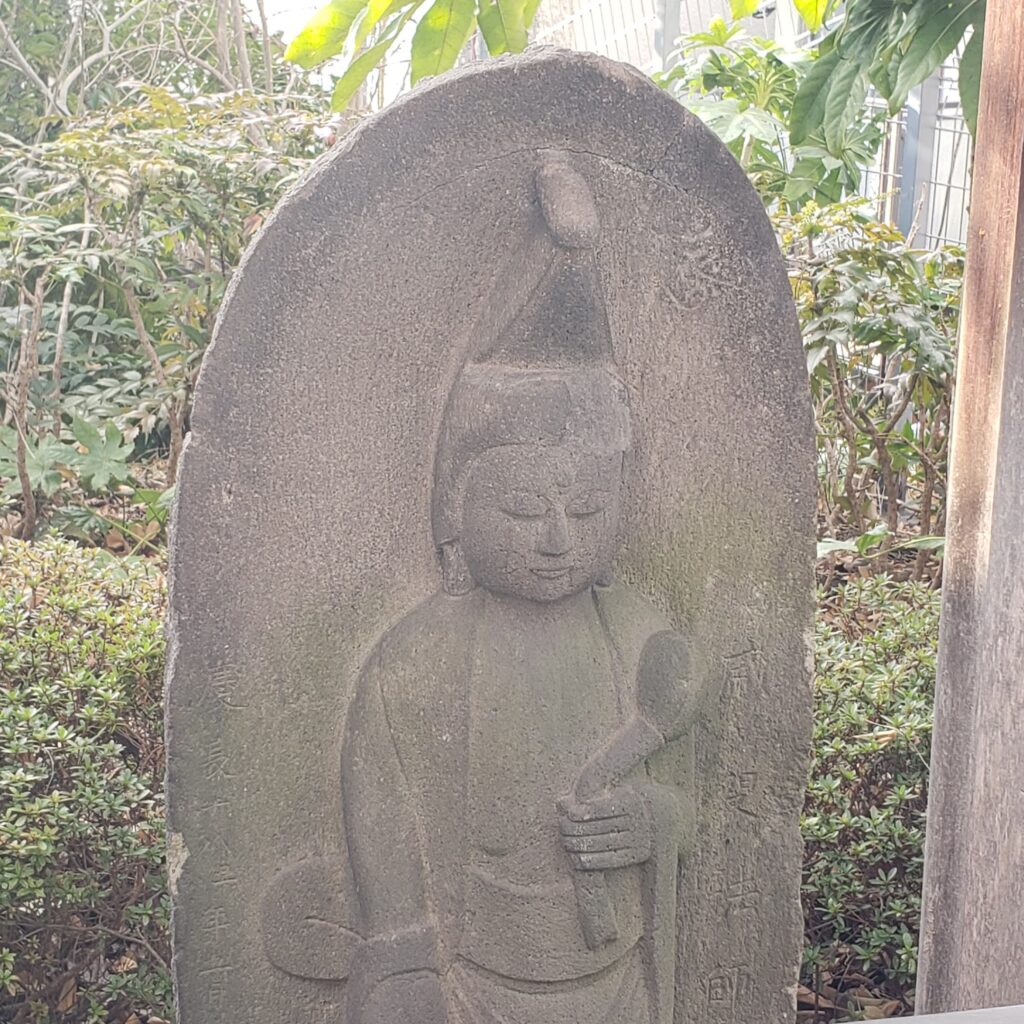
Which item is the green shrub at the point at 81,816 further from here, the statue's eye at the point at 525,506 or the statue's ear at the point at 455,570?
the statue's eye at the point at 525,506

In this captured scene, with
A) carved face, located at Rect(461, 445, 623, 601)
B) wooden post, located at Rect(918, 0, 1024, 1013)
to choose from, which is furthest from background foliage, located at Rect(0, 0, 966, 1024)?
carved face, located at Rect(461, 445, 623, 601)

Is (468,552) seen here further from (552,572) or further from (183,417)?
(183,417)

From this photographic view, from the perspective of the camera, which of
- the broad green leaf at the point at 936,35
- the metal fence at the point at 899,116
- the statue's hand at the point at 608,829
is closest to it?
the statue's hand at the point at 608,829

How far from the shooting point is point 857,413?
13.2ft

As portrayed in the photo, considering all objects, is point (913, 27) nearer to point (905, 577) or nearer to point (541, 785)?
point (541, 785)

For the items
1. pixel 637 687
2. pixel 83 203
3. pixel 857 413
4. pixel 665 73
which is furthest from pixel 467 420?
pixel 665 73

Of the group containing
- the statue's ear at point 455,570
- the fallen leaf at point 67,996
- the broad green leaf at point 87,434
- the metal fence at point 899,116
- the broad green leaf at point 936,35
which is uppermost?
the metal fence at point 899,116

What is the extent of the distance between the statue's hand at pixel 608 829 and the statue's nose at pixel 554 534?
332 mm

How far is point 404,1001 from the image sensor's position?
5.58ft

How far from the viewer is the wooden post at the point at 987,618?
2180mm

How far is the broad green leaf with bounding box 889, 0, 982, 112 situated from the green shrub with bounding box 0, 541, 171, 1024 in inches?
72.5

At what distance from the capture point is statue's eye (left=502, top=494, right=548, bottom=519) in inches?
64.2

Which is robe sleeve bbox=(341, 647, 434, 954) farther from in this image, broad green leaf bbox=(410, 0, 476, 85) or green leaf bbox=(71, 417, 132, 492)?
green leaf bbox=(71, 417, 132, 492)

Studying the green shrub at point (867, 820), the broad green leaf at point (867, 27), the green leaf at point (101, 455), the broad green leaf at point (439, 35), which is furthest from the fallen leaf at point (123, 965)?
the broad green leaf at point (867, 27)
